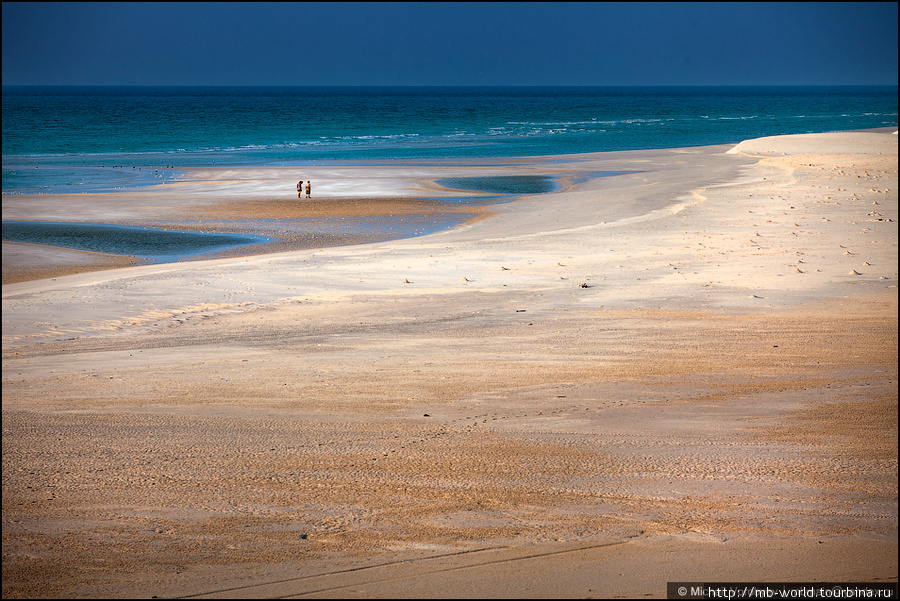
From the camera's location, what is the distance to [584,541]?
4.75 m

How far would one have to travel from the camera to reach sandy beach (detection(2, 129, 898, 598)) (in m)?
4.56

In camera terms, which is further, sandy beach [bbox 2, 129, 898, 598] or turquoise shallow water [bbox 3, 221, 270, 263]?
turquoise shallow water [bbox 3, 221, 270, 263]

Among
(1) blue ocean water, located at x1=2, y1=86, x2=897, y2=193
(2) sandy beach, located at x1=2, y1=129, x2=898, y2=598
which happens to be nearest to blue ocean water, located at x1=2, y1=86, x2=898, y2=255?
(1) blue ocean water, located at x1=2, y1=86, x2=897, y2=193

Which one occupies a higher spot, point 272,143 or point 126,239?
point 272,143

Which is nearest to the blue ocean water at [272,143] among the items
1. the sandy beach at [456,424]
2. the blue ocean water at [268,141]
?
the blue ocean water at [268,141]

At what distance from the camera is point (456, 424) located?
6652mm

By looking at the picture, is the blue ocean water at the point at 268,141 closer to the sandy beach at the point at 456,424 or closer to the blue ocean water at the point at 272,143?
the blue ocean water at the point at 272,143

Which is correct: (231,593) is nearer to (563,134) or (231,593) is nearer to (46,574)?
(46,574)

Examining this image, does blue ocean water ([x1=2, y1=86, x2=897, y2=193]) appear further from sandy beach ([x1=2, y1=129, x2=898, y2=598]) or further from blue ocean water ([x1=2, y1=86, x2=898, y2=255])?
sandy beach ([x1=2, y1=129, x2=898, y2=598])

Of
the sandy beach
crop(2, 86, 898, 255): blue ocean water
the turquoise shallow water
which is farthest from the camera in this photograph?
crop(2, 86, 898, 255): blue ocean water

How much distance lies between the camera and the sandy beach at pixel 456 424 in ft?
15.0

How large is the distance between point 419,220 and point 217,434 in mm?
18003

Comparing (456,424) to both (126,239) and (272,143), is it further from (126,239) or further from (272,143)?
Answer: (272,143)

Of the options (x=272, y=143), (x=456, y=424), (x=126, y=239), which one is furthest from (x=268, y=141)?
(x=456, y=424)
